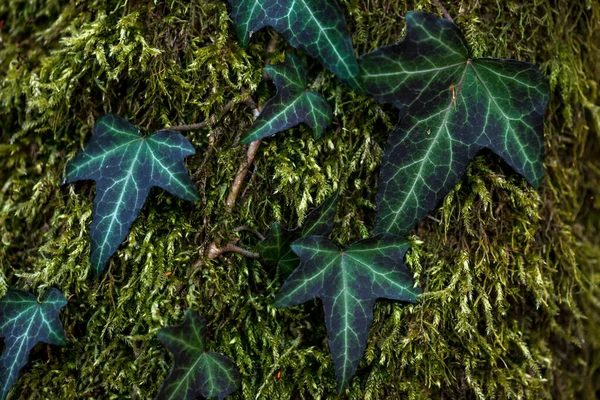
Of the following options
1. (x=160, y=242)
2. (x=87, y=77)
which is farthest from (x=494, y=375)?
(x=87, y=77)

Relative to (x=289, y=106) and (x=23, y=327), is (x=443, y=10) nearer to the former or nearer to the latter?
(x=289, y=106)

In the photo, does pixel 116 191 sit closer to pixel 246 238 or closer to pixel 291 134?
pixel 246 238

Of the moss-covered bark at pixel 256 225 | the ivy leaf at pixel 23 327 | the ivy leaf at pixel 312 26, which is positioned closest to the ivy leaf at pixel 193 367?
the moss-covered bark at pixel 256 225

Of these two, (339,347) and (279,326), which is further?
(279,326)

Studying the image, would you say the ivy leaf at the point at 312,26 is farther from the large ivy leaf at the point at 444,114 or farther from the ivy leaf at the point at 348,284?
the ivy leaf at the point at 348,284

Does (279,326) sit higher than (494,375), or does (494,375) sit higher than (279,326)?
(279,326)

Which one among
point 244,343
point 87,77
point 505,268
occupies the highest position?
point 87,77

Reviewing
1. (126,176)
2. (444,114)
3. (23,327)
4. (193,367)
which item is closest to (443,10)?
(444,114)

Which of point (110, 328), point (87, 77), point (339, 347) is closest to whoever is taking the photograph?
point (339, 347)
